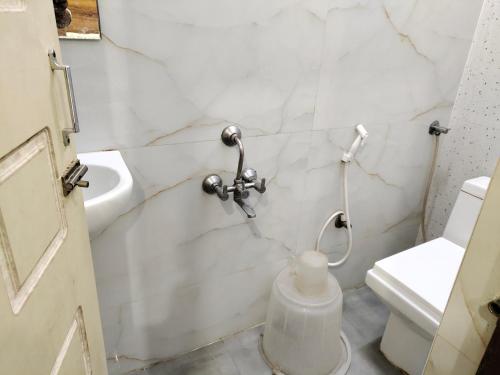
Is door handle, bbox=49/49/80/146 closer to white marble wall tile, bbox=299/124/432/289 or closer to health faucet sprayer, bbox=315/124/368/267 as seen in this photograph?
white marble wall tile, bbox=299/124/432/289

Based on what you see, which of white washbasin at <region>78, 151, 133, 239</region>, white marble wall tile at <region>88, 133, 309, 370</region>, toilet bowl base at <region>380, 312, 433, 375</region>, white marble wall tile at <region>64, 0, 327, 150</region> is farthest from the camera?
toilet bowl base at <region>380, 312, 433, 375</region>

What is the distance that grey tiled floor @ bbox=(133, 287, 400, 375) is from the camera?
1.51 meters

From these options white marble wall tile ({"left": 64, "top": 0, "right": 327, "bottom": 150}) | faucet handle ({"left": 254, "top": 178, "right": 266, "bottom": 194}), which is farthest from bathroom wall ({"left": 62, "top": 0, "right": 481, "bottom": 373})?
faucet handle ({"left": 254, "top": 178, "right": 266, "bottom": 194})

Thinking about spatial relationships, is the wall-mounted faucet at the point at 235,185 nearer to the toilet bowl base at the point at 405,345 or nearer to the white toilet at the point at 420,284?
the white toilet at the point at 420,284

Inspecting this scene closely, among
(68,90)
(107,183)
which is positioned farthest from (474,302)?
(107,183)

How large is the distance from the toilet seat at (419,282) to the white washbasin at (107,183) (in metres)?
1.04

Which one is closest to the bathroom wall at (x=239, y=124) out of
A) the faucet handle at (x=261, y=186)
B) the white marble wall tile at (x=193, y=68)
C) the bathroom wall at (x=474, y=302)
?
the white marble wall tile at (x=193, y=68)

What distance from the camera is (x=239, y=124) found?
125cm

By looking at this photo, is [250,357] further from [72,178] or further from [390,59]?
[390,59]

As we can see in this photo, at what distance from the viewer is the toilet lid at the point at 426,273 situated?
128cm

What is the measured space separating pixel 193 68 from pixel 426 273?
1189 millimetres

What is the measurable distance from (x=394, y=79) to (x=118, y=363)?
5.52 feet

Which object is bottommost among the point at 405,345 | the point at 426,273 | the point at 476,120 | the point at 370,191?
the point at 405,345

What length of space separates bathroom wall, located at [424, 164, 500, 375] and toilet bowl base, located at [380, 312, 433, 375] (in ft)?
2.44
